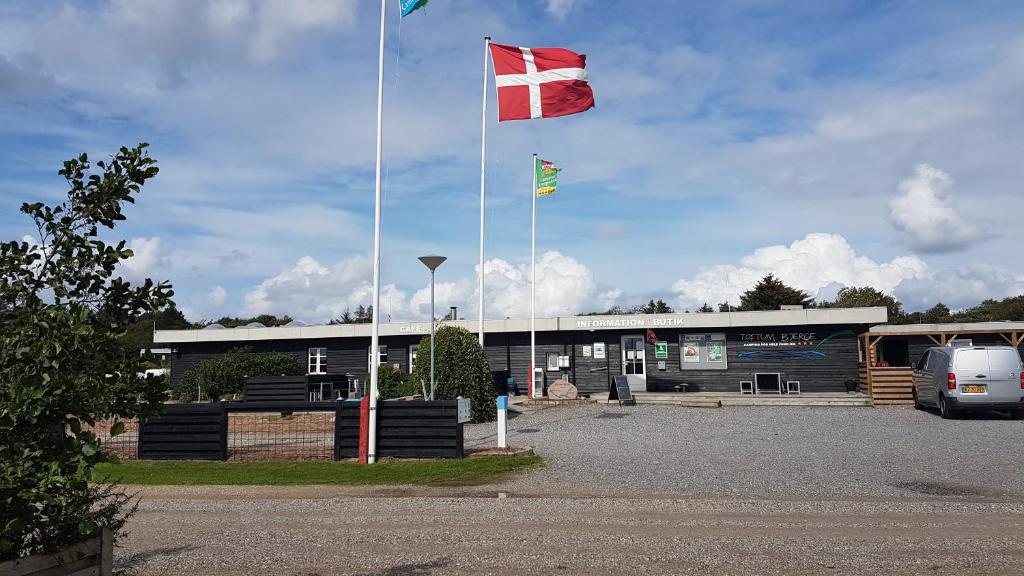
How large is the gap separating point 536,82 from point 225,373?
1915 centimetres

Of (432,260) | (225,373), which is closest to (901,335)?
(432,260)

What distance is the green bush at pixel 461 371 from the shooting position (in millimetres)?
19828

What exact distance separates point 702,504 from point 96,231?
7553 mm

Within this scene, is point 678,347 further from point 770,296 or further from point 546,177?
point 770,296

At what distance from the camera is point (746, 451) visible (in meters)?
13.9

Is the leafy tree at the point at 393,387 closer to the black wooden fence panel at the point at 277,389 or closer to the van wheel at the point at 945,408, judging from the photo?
the black wooden fence panel at the point at 277,389

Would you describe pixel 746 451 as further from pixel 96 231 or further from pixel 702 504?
pixel 96 231

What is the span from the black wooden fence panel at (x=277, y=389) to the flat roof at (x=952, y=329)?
2013 centimetres

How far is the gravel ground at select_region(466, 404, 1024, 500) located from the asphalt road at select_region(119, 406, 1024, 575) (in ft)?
0.23

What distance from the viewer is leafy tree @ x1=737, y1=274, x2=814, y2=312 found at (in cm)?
6256

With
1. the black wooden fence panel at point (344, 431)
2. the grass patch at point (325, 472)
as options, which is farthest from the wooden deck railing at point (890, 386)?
the black wooden fence panel at point (344, 431)

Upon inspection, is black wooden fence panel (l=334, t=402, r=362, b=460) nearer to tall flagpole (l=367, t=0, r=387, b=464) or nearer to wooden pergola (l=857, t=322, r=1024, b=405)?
tall flagpole (l=367, t=0, r=387, b=464)

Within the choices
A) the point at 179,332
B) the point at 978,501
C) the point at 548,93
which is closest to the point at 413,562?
→ the point at 978,501

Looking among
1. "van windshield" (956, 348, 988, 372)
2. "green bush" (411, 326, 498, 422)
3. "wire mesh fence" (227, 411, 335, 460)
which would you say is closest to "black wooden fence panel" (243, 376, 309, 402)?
"wire mesh fence" (227, 411, 335, 460)
